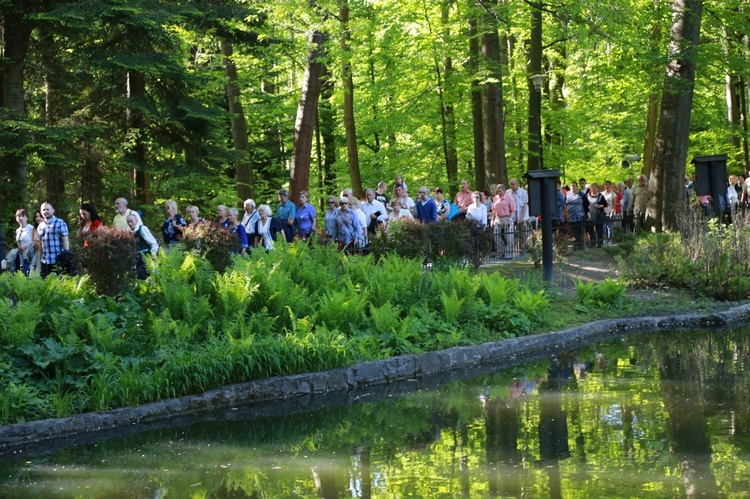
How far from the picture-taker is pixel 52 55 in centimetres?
2314

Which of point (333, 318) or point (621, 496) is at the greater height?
point (333, 318)

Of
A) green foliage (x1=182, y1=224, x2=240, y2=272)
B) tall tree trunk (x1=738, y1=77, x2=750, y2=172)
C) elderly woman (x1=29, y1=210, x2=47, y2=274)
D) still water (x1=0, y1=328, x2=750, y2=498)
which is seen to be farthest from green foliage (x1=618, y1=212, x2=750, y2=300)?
tall tree trunk (x1=738, y1=77, x2=750, y2=172)

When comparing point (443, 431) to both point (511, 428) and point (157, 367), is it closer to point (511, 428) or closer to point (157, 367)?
A: point (511, 428)

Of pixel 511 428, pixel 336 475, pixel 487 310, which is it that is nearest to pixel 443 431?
pixel 511 428

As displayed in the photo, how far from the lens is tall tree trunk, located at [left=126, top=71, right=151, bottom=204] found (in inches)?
826

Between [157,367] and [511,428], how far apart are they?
3937mm

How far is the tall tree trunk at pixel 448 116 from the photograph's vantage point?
28.5 metres

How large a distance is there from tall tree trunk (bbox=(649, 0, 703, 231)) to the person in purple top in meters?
7.63

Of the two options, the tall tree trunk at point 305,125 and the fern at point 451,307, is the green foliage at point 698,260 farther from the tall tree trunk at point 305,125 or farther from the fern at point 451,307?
the tall tree trunk at point 305,125

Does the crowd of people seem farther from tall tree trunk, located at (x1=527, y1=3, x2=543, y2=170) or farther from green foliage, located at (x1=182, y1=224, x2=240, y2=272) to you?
tall tree trunk, located at (x1=527, y1=3, x2=543, y2=170)

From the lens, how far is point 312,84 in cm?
2219

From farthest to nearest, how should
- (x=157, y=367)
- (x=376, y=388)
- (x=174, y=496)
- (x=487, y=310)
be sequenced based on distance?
(x=487, y=310), (x=376, y=388), (x=157, y=367), (x=174, y=496)

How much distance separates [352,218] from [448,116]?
14719mm

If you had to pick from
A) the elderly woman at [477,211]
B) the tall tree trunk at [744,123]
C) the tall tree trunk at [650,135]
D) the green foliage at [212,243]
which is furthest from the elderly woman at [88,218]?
the tall tree trunk at [744,123]
